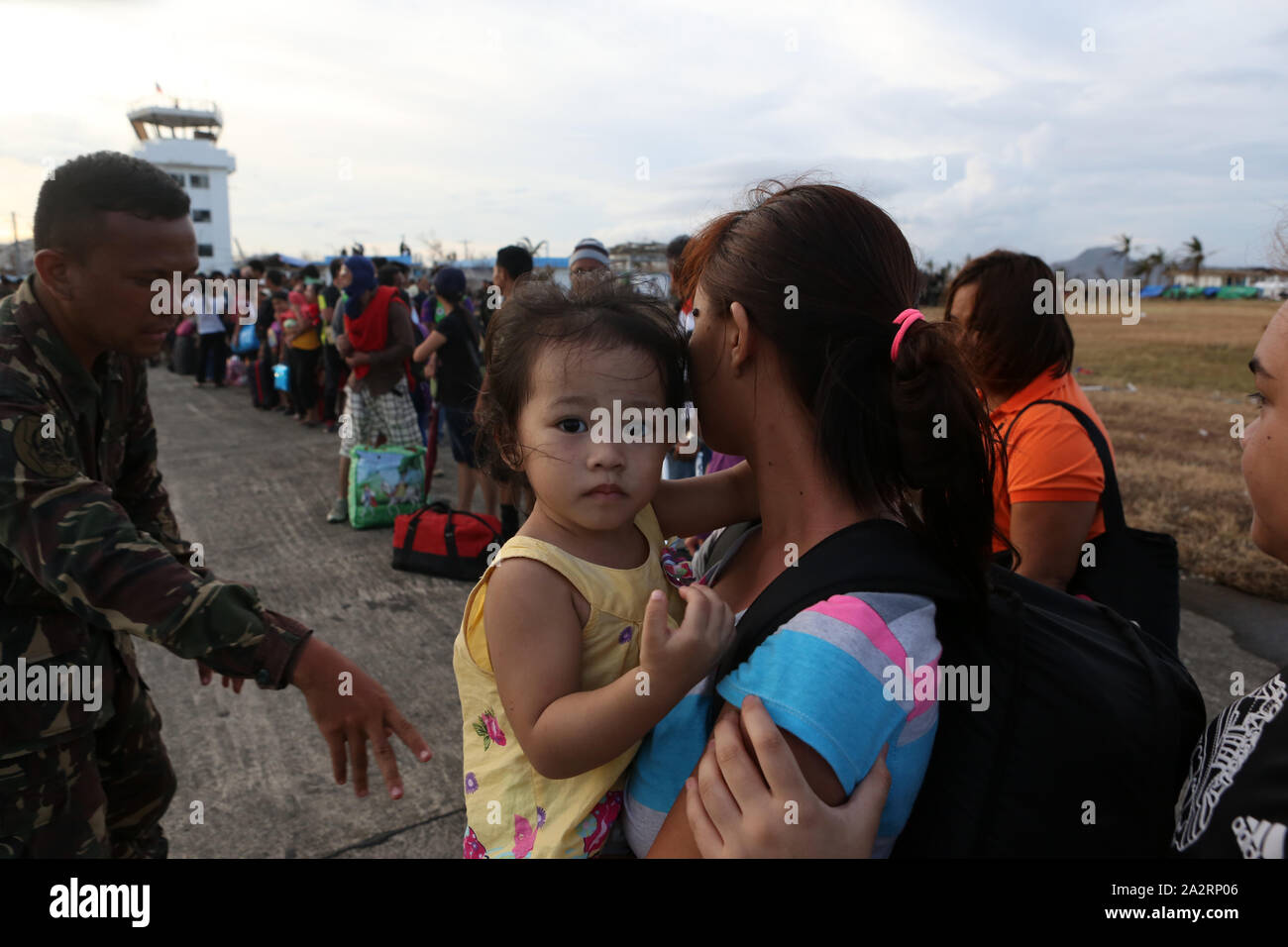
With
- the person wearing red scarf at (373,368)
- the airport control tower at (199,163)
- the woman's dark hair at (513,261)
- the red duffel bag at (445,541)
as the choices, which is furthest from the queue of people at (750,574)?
the airport control tower at (199,163)

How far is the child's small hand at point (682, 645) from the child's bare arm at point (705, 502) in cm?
58

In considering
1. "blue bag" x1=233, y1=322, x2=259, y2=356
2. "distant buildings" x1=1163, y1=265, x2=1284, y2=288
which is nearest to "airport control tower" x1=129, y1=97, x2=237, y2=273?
"blue bag" x1=233, y1=322, x2=259, y2=356

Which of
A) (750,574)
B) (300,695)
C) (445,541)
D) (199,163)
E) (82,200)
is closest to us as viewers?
(750,574)

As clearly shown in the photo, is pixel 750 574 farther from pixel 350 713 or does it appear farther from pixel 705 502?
pixel 350 713

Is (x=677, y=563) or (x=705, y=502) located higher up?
(x=705, y=502)

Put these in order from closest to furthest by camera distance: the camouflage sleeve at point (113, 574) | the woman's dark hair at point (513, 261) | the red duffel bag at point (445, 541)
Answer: the camouflage sleeve at point (113, 574) < the red duffel bag at point (445, 541) < the woman's dark hair at point (513, 261)

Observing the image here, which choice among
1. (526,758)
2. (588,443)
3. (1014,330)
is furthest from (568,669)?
(1014,330)

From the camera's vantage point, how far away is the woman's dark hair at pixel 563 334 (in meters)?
1.42

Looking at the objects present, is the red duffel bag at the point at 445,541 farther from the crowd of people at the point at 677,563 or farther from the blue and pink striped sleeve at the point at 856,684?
the blue and pink striped sleeve at the point at 856,684

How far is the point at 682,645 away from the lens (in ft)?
3.61

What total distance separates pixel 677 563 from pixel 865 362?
1.87 ft

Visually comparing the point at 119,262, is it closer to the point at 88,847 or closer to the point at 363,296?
the point at 88,847

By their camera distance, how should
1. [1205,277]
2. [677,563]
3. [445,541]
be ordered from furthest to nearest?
1. [1205,277]
2. [445,541]
3. [677,563]
